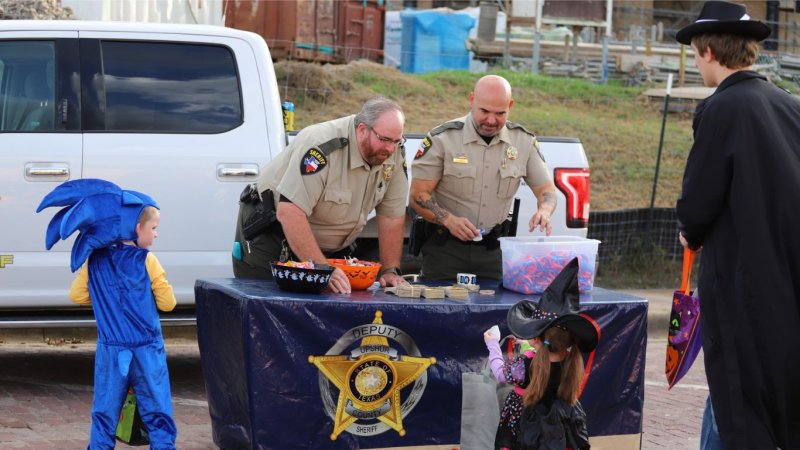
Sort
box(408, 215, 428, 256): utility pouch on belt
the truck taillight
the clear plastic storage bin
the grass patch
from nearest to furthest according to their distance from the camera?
1. the clear plastic storage bin
2. box(408, 215, 428, 256): utility pouch on belt
3. the truck taillight
4. the grass patch

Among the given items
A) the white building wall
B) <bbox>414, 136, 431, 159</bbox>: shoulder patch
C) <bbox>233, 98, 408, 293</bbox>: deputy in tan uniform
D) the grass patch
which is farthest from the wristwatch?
the grass patch

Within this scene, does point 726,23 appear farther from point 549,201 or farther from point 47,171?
point 47,171

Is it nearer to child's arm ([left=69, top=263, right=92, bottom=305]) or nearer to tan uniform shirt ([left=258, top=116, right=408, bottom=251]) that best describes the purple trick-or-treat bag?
tan uniform shirt ([left=258, top=116, right=408, bottom=251])

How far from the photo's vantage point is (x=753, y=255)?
397cm

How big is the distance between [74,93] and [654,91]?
14976mm

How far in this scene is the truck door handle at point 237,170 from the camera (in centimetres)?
686

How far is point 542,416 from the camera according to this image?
4496 mm

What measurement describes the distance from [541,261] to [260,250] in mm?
1440

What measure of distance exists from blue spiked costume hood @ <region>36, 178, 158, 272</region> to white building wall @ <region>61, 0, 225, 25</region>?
6019mm

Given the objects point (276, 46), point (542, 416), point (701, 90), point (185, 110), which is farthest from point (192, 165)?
point (276, 46)

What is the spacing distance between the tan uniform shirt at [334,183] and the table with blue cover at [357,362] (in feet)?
1.60

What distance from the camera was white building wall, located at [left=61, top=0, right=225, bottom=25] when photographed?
10.8 m

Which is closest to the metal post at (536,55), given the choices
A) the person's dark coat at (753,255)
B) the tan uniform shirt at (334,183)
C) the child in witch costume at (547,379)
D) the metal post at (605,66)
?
the metal post at (605,66)

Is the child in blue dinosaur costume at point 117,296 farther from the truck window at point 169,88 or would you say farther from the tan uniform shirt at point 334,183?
the truck window at point 169,88
